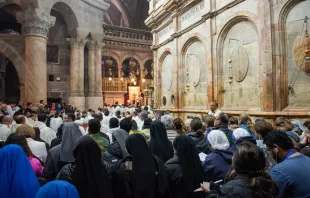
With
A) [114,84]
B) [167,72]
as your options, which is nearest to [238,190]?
[167,72]

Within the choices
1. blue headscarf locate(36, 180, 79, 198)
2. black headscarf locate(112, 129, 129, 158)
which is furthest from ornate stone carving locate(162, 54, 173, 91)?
blue headscarf locate(36, 180, 79, 198)

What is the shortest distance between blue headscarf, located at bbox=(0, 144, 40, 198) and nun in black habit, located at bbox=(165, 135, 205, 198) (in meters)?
1.88

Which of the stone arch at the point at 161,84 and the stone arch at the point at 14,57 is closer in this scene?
the stone arch at the point at 161,84

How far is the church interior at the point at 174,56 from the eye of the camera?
8.37 m

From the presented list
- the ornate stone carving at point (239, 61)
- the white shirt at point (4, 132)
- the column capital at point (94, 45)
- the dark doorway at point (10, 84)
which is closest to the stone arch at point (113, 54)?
the column capital at point (94, 45)

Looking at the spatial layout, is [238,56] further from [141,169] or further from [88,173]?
[88,173]

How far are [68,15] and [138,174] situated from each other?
19.6m

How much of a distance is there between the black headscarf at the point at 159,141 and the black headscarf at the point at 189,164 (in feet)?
3.99

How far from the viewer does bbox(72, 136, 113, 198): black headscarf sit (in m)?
2.95

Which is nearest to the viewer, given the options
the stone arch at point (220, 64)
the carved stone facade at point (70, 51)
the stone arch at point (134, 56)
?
the stone arch at point (220, 64)

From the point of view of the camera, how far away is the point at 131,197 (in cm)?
369

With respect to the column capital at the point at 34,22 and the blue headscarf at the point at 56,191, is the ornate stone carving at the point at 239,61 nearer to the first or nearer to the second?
the blue headscarf at the point at 56,191

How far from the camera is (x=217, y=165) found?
11.8 feet

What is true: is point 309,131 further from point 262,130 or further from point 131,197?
point 131,197
